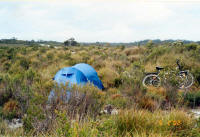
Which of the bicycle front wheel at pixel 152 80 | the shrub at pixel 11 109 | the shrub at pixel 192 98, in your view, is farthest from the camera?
the bicycle front wheel at pixel 152 80

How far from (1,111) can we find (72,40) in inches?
2037

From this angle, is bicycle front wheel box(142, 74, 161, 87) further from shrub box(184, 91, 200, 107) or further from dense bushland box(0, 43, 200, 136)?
shrub box(184, 91, 200, 107)

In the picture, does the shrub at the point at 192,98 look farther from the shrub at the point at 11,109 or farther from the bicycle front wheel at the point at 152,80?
the shrub at the point at 11,109

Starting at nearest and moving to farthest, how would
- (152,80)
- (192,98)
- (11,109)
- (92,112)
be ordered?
(92,112) → (11,109) → (192,98) → (152,80)

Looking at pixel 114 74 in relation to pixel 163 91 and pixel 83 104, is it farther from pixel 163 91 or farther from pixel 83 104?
pixel 83 104

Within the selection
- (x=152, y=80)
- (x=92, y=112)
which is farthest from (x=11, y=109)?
(x=152, y=80)

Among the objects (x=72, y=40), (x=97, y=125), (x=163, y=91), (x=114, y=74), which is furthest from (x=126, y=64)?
(x=72, y=40)

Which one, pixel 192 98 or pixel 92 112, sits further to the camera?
pixel 192 98

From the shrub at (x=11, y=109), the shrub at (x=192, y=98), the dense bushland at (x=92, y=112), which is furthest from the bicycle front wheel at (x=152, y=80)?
the shrub at (x=11, y=109)

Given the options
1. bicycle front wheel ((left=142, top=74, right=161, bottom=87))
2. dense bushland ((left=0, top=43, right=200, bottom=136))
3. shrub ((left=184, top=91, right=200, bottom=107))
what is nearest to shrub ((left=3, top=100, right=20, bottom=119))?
dense bushland ((left=0, top=43, right=200, bottom=136))

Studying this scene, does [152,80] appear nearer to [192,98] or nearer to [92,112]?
[192,98]

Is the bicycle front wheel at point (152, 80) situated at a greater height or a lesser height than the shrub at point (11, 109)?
greater

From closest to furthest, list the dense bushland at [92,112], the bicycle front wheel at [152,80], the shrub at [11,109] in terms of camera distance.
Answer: the dense bushland at [92,112], the shrub at [11,109], the bicycle front wheel at [152,80]

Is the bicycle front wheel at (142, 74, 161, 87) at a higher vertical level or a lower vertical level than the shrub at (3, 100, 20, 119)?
higher
